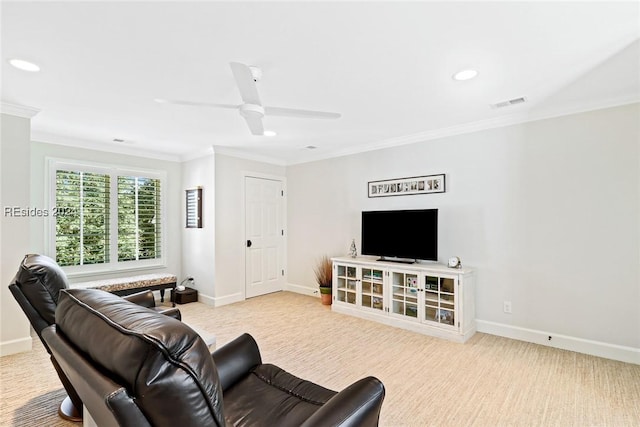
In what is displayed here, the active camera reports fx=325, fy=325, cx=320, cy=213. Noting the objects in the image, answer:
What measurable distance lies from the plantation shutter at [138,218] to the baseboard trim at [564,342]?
479 cm

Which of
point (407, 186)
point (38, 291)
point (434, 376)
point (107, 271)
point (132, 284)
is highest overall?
point (407, 186)

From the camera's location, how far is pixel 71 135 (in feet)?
13.8

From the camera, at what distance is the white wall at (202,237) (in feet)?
16.1

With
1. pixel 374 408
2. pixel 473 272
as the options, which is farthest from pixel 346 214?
pixel 374 408

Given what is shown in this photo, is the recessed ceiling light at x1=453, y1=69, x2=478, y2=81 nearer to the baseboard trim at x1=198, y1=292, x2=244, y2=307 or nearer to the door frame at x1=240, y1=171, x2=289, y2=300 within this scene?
the door frame at x1=240, y1=171, x2=289, y2=300

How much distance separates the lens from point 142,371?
73 cm

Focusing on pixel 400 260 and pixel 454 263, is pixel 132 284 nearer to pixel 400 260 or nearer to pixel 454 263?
pixel 400 260

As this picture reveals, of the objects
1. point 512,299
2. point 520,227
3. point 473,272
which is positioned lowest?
point 512,299

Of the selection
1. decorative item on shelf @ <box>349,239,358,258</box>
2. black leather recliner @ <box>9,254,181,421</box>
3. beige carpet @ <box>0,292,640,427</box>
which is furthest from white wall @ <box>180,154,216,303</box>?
black leather recliner @ <box>9,254,181,421</box>

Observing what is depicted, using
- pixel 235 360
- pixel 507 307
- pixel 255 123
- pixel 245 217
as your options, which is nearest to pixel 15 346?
pixel 235 360

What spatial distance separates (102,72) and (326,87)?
1.71 meters

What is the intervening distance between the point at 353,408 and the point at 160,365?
2.53ft

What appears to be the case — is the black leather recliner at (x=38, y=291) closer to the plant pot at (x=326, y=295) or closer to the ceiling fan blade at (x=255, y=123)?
the ceiling fan blade at (x=255, y=123)

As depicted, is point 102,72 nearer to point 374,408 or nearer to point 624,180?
point 374,408
